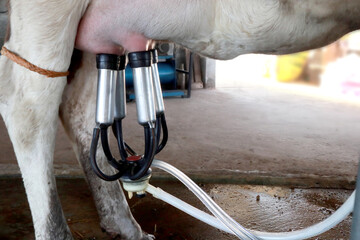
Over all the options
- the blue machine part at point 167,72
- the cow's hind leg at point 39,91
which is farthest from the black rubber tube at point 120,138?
the blue machine part at point 167,72

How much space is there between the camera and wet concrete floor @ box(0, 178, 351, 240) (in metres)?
1.69

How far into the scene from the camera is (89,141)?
1.55 m

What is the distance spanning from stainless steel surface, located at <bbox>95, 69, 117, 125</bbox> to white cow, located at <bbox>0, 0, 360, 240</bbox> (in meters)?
0.10

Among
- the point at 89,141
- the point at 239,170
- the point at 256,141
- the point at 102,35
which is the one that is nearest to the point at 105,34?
the point at 102,35

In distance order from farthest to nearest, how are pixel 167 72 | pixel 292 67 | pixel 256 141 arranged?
pixel 167 72
pixel 256 141
pixel 292 67

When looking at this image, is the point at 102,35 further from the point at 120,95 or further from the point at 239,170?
the point at 239,170

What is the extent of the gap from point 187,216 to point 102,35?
3.31 ft

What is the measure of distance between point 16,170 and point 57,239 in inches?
42.8

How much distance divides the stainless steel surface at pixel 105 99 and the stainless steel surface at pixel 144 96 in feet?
0.27

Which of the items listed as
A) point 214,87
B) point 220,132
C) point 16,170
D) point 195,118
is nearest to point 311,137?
point 220,132

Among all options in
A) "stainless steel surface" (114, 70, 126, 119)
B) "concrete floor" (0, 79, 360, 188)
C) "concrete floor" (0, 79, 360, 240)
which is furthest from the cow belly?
"concrete floor" (0, 79, 360, 188)

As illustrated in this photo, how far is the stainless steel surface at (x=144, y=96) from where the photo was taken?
45.2 inches

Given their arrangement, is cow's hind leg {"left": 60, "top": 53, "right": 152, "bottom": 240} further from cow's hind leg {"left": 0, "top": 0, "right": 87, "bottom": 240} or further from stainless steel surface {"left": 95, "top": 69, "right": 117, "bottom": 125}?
stainless steel surface {"left": 95, "top": 69, "right": 117, "bottom": 125}

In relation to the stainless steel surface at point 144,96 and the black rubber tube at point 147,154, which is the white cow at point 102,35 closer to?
the stainless steel surface at point 144,96
